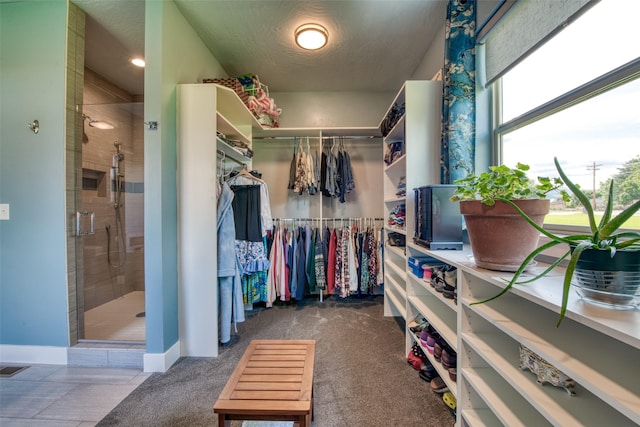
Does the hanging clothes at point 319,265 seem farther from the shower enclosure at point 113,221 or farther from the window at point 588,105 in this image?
the window at point 588,105

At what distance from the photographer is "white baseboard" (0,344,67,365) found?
5.72 feet

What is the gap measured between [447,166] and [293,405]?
1593 millimetres

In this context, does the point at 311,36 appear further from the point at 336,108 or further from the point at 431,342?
the point at 431,342

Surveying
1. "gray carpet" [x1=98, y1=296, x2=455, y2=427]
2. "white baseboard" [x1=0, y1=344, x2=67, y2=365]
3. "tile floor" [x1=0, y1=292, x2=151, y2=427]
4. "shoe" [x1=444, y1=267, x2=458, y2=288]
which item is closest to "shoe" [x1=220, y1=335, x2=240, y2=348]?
"gray carpet" [x1=98, y1=296, x2=455, y2=427]

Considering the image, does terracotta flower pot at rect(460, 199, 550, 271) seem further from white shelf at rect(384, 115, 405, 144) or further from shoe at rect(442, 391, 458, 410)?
white shelf at rect(384, 115, 405, 144)

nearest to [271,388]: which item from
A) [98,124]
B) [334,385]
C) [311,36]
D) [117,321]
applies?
[334,385]

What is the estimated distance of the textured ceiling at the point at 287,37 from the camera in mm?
1864

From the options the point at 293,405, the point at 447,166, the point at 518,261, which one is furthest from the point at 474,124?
the point at 293,405

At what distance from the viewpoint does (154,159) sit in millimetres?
1663

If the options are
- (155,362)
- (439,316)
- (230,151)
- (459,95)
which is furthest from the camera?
(230,151)

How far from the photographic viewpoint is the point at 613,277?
61 cm

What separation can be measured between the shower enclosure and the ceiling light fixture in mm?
1610

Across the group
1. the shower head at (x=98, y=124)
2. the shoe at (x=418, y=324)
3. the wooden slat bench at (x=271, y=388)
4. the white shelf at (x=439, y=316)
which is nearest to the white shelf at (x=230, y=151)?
the shower head at (x=98, y=124)

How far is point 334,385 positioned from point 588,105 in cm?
201
